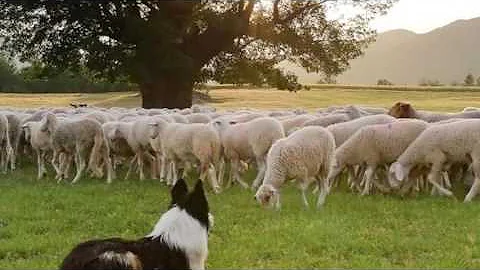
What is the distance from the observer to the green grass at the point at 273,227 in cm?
727

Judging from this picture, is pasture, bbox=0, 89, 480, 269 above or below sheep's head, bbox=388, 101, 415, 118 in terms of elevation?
below

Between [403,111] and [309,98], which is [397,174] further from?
[309,98]

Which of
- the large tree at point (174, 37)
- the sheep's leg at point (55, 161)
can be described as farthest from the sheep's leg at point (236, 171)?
the large tree at point (174, 37)

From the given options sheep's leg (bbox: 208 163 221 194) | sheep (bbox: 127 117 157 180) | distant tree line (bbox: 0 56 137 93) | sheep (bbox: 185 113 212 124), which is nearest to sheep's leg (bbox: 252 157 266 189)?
sheep's leg (bbox: 208 163 221 194)

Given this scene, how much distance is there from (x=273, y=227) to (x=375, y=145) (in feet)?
13.2

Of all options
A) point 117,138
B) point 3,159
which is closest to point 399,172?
point 117,138

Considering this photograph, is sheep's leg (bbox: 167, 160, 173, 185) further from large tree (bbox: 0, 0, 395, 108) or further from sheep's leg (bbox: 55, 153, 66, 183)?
large tree (bbox: 0, 0, 395, 108)

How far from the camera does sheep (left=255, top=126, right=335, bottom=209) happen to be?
1064 centimetres

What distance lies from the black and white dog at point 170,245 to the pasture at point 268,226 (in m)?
1.57

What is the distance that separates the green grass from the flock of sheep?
1.71ft

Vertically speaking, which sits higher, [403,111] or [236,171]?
[403,111]

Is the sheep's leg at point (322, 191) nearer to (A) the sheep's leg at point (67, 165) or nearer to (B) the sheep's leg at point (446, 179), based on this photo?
(B) the sheep's leg at point (446, 179)

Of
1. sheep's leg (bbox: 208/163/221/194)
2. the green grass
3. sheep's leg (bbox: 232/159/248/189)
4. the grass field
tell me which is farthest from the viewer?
the grass field

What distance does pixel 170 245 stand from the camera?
211 inches
